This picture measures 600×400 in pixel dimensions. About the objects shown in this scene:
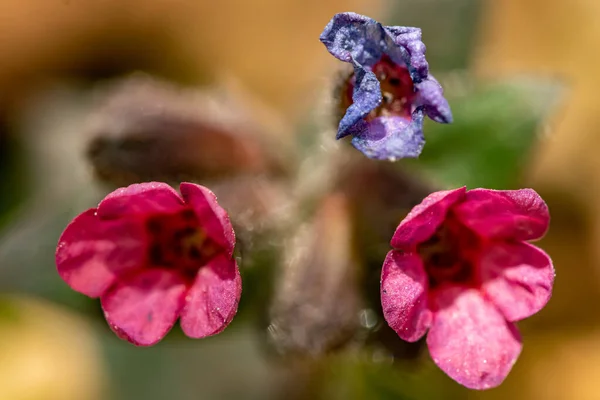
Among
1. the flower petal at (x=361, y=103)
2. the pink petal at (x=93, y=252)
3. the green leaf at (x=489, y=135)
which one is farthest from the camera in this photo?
the green leaf at (x=489, y=135)

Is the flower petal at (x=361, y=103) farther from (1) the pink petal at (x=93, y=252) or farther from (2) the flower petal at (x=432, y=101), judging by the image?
(1) the pink petal at (x=93, y=252)

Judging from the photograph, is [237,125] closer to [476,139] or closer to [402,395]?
[476,139]

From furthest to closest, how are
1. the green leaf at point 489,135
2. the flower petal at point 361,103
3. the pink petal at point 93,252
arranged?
the green leaf at point 489,135, the pink petal at point 93,252, the flower petal at point 361,103

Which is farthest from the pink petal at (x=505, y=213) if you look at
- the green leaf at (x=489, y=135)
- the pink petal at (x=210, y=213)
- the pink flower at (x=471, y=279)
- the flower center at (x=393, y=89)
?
the green leaf at (x=489, y=135)

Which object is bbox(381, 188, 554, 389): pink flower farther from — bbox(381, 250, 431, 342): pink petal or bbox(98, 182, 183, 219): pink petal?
bbox(98, 182, 183, 219): pink petal

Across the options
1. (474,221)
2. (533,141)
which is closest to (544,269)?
(474,221)

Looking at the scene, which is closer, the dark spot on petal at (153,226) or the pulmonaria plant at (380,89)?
the pulmonaria plant at (380,89)

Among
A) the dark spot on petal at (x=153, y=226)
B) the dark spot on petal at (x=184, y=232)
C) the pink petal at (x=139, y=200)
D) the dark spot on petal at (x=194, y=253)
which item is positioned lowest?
the dark spot on petal at (x=194, y=253)
